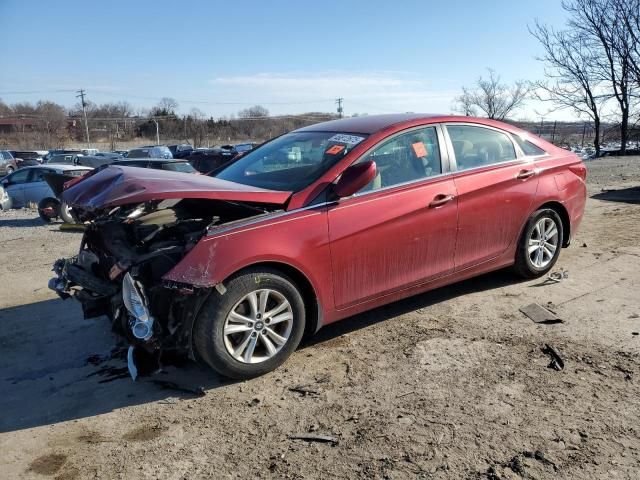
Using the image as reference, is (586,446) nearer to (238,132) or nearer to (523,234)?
(523,234)

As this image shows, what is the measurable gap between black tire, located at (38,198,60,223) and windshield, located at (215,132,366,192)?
7.67 metres

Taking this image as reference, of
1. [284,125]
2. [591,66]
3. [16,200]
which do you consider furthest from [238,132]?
[16,200]

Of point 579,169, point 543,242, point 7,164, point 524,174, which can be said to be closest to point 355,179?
point 524,174

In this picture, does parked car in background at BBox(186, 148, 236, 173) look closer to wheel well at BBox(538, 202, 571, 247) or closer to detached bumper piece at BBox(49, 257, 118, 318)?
detached bumper piece at BBox(49, 257, 118, 318)

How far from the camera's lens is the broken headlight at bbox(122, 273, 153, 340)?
10.7 ft

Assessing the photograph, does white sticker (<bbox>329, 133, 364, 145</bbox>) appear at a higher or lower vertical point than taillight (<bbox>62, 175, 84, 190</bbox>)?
higher

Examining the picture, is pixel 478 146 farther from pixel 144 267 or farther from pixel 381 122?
pixel 144 267

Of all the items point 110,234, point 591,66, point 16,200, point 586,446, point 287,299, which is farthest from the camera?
point 591,66

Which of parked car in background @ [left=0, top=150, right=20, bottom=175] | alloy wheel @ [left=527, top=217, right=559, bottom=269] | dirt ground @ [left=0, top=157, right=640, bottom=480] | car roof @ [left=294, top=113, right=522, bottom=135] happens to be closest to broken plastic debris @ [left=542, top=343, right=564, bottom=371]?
dirt ground @ [left=0, top=157, right=640, bottom=480]

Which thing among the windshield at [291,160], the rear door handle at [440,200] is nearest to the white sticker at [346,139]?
the windshield at [291,160]

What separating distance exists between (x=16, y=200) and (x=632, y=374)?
15.3 m

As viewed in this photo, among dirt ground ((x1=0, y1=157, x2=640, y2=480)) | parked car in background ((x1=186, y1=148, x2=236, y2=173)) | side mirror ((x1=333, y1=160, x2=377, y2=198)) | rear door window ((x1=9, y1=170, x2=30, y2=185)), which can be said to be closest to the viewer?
dirt ground ((x1=0, y1=157, x2=640, y2=480))

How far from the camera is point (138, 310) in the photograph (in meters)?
3.27

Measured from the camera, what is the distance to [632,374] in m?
3.34
